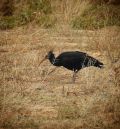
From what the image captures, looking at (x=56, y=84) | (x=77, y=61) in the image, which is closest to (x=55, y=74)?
(x=56, y=84)

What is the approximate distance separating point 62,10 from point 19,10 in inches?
50.5

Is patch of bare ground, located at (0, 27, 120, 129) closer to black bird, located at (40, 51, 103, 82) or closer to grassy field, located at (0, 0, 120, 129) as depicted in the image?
grassy field, located at (0, 0, 120, 129)

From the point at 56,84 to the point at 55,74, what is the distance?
0.75 m

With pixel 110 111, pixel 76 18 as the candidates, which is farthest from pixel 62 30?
pixel 110 111

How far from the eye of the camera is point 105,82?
9156 millimetres

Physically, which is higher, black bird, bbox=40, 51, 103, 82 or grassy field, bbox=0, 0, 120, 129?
black bird, bbox=40, 51, 103, 82

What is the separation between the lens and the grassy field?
7.38 m

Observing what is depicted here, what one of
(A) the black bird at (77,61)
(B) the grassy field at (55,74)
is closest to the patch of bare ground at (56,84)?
(B) the grassy field at (55,74)

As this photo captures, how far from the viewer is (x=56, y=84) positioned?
364 inches

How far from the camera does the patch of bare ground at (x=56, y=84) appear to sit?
732 cm

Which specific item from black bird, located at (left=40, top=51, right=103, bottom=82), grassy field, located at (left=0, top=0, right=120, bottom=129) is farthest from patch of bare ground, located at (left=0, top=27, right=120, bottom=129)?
black bird, located at (left=40, top=51, right=103, bottom=82)

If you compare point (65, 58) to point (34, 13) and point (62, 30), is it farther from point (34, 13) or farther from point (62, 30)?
point (34, 13)

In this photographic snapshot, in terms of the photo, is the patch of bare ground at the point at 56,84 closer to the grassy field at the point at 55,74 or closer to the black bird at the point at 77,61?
the grassy field at the point at 55,74

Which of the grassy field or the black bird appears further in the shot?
the black bird
